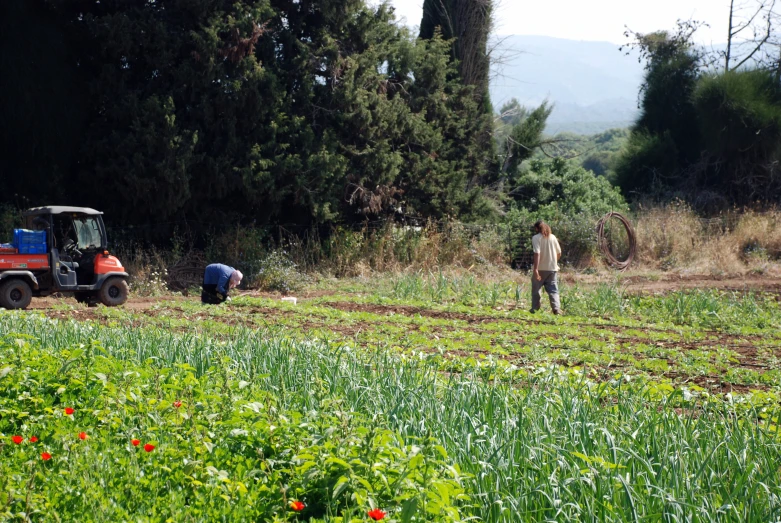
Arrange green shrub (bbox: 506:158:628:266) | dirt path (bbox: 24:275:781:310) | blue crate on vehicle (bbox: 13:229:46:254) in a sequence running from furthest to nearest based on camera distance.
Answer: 1. green shrub (bbox: 506:158:628:266)
2. dirt path (bbox: 24:275:781:310)
3. blue crate on vehicle (bbox: 13:229:46:254)

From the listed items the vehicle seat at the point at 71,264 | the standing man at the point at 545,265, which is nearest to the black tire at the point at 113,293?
the vehicle seat at the point at 71,264

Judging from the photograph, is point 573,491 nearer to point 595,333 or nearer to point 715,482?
point 715,482

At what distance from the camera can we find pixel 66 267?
41.2ft

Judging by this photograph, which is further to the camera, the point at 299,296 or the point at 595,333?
the point at 299,296

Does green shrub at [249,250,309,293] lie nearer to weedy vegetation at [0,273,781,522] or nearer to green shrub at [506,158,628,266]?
green shrub at [506,158,628,266]

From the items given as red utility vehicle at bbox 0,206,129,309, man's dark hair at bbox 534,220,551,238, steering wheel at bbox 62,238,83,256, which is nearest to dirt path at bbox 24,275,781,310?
red utility vehicle at bbox 0,206,129,309

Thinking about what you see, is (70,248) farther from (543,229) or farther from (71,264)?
(543,229)

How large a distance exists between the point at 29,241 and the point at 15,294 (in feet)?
2.92

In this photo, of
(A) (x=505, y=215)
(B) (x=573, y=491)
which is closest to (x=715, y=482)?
(B) (x=573, y=491)

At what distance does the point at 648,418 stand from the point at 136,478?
2796mm

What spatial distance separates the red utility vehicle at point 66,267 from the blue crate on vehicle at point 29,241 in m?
0.07

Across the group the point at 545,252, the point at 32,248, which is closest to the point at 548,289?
the point at 545,252

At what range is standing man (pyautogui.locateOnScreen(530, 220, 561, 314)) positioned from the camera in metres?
12.9

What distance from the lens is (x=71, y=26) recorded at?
15.6 metres
